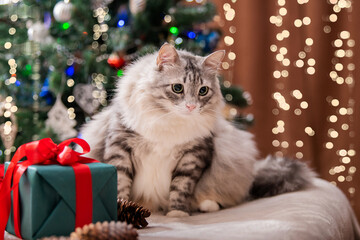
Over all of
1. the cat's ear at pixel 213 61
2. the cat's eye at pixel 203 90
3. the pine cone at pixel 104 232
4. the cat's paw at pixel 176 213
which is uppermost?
the cat's ear at pixel 213 61

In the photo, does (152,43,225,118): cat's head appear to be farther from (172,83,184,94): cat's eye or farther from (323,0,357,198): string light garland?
(323,0,357,198): string light garland

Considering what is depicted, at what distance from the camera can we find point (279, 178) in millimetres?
1875

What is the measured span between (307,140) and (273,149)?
0.28 m

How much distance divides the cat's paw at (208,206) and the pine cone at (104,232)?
768 mm

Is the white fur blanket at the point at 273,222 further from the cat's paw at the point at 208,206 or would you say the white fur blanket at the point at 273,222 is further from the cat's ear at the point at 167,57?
the cat's ear at the point at 167,57

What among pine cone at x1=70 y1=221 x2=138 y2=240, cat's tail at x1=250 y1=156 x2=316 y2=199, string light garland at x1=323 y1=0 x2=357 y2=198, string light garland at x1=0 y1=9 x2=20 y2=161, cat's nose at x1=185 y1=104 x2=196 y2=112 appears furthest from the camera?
string light garland at x1=323 y1=0 x2=357 y2=198

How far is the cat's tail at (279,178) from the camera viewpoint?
1.85 meters

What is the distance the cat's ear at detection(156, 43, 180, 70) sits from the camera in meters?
1.49

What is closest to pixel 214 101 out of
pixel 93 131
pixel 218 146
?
pixel 218 146

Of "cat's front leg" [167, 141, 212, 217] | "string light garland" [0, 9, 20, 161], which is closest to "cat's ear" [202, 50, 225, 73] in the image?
"cat's front leg" [167, 141, 212, 217]

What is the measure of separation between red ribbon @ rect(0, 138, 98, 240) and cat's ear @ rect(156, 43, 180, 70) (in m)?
0.57

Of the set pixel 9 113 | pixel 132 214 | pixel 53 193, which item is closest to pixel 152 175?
pixel 132 214

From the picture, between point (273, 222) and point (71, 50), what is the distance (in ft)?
4.97

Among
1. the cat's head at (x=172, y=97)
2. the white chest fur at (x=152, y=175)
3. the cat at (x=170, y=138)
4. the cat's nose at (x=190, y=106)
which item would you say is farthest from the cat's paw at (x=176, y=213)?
the cat's nose at (x=190, y=106)
